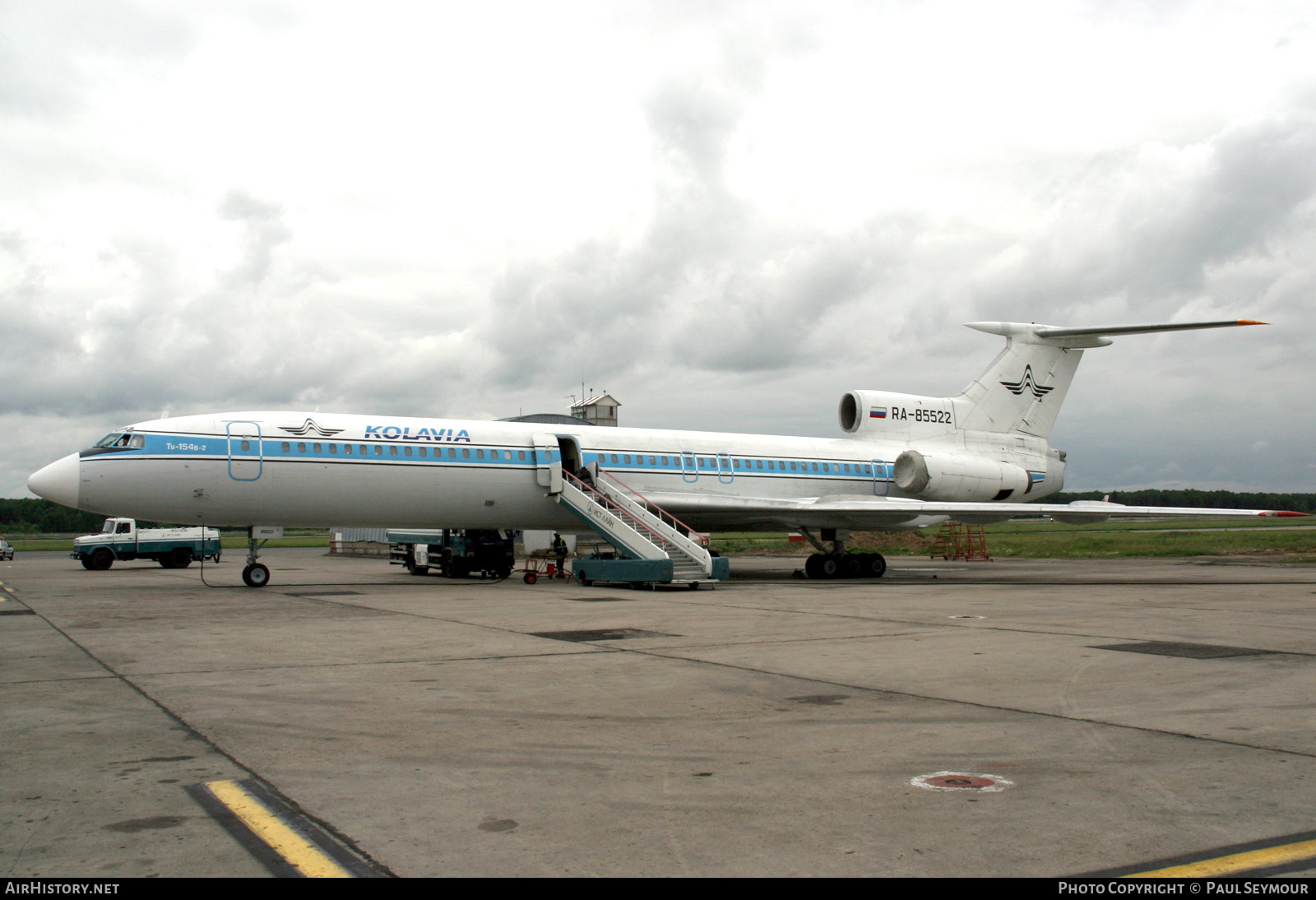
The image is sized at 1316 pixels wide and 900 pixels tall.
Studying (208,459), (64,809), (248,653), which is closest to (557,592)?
(208,459)

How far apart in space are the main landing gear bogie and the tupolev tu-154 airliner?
53 millimetres

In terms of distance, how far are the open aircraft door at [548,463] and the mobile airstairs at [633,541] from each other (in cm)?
23

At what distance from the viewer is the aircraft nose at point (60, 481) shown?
19.6m

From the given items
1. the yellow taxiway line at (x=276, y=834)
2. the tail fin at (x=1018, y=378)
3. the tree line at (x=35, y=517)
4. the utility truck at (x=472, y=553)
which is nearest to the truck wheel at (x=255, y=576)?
the utility truck at (x=472, y=553)

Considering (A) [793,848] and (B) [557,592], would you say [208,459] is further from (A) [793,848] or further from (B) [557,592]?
(A) [793,848]

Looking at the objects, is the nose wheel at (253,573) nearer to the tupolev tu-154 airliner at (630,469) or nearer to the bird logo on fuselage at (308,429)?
the tupolev tu-154 airliner at (630,469)

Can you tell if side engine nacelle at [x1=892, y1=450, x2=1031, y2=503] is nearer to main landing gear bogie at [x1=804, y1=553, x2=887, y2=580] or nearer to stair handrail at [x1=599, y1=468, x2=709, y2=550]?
main landing gear bogie at [x1=804, y1=553, x2=887, y2=580]

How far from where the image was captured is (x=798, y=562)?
3938 centimetres

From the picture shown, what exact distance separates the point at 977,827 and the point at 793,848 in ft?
3.04

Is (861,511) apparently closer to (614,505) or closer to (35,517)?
(614,505)

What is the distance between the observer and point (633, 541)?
21.8 metres

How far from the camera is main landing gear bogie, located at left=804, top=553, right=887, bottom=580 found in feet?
89.6

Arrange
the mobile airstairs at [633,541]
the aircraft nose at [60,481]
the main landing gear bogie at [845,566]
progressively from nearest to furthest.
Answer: the aircraft nose at [60,481] → the mobile airstairs at [633,541] → the main landing gear bogie at [845,566]

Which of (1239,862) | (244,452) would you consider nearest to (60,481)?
(244,452)
